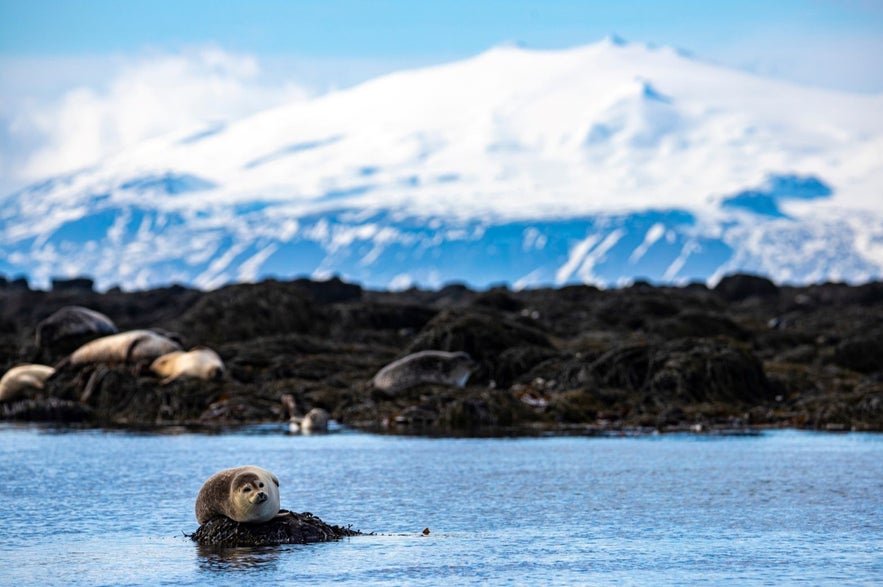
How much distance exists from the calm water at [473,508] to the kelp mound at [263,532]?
279 mm

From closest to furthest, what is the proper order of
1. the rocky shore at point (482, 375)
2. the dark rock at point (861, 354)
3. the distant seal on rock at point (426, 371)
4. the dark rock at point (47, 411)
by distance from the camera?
the rocky shore at point (482, 375), the distant seal on rock at point (426, 371), the dark rock at point (47, 411), the dark rock at point (861, 354)

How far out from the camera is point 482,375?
1417 inches

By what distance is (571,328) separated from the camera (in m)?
47.9

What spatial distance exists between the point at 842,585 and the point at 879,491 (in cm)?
718

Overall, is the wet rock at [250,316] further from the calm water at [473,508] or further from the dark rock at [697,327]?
the calm water at [473,508]

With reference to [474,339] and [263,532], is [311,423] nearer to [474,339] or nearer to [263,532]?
[474,339]

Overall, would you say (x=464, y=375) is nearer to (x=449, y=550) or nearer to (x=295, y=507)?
(x=295, y=507)

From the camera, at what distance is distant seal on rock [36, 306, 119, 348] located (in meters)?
39.9

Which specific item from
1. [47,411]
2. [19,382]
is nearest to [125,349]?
[47,411]

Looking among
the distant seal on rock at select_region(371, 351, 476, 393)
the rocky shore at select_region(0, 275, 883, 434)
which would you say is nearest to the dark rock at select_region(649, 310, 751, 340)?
the rocky shore at select_region(0, 275, 883, 434)

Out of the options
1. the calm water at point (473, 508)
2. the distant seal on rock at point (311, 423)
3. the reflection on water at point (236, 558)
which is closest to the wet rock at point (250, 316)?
the distant seal on rock at point (311, 423)

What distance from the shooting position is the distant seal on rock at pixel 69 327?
39.9m

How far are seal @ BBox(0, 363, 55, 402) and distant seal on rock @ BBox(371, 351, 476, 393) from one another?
25.5 ft

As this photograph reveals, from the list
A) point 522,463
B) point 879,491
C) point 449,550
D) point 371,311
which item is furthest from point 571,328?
point 449,550
